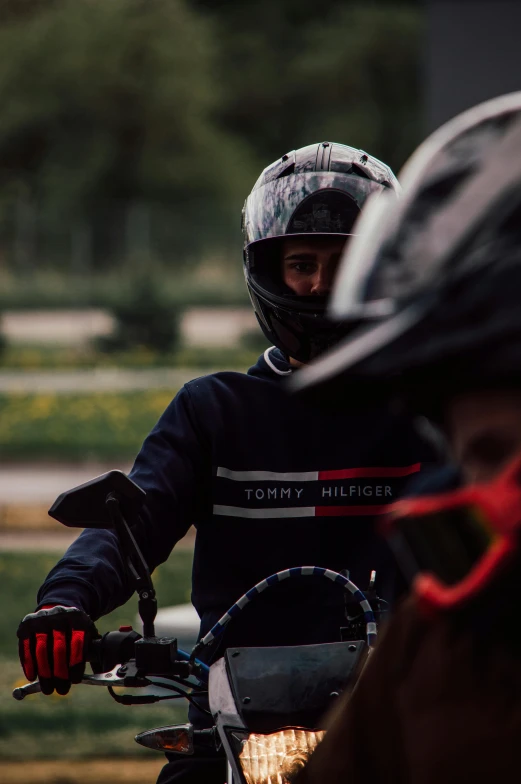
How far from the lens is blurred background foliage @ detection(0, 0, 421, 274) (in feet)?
129

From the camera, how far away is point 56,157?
39500 millimetres

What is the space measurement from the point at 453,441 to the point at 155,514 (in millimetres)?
1713

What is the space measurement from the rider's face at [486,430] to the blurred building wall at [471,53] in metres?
12.2

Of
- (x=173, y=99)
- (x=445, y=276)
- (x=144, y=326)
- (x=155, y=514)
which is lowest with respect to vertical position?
(x=445, y=276)

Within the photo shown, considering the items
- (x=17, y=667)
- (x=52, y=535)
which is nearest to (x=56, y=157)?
(x=52, y=535)

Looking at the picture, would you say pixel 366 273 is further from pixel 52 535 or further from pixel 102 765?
pixel 52 535

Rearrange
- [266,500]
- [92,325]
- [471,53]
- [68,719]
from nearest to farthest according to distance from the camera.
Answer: [266,500]
[68,719]
[471,53]
[92,325]

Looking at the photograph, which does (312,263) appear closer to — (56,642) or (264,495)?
(264,495)

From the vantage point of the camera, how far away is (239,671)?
2.20m

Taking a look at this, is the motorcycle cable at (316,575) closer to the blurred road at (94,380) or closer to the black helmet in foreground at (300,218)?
the black helmet in foreground at (300,218)

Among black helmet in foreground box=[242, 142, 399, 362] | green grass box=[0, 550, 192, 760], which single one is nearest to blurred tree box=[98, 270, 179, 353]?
green grass box=[0, 550, 192, 760]

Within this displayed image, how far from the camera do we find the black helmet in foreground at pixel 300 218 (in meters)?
3.20

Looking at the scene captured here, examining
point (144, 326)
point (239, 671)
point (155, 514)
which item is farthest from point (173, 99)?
point (239, 671)

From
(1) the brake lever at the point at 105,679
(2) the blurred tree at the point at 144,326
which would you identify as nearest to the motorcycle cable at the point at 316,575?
(1) the brake lever at the point at 105,679
